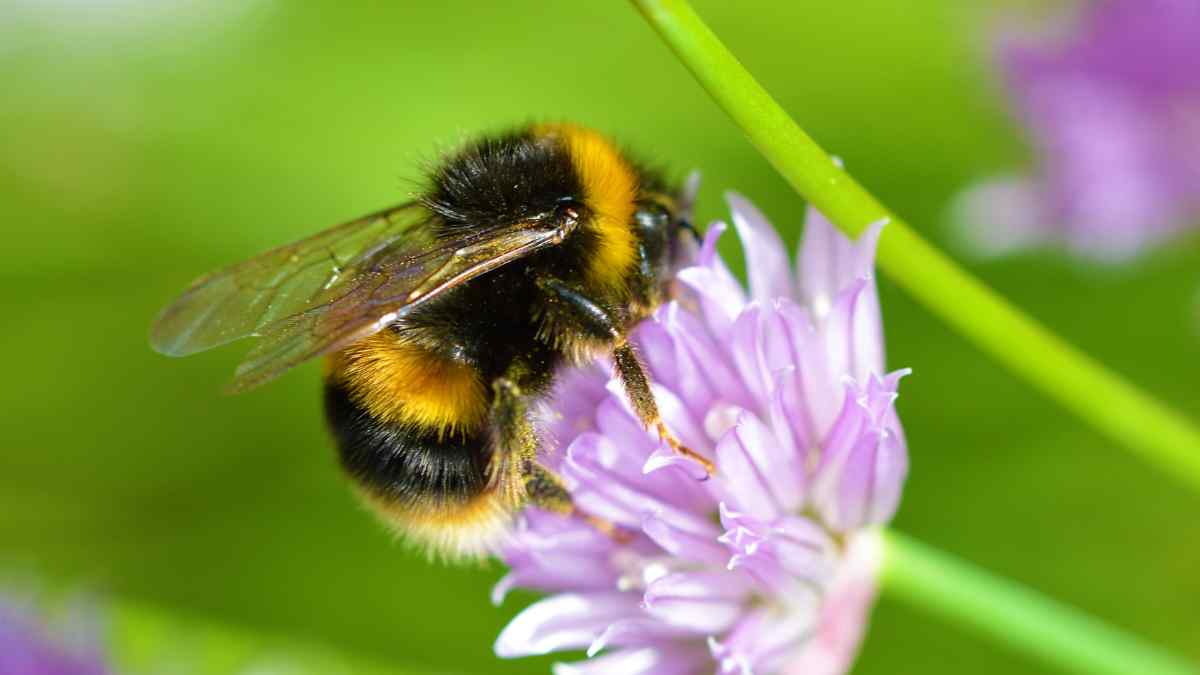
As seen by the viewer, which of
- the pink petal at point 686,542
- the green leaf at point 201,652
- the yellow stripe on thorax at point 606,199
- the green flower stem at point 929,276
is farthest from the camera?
the green leaf at point 201,652

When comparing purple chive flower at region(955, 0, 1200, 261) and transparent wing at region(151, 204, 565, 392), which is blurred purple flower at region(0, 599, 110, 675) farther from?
purple chive flower at region(955, 0, 1200, 261)

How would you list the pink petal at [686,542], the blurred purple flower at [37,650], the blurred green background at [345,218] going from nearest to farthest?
the pink petal at [686,542]
the blurred purple flower at [37,650]
the blurred green background at [345,218]

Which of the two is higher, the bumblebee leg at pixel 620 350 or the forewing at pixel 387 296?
the forewing at pixel 387 296

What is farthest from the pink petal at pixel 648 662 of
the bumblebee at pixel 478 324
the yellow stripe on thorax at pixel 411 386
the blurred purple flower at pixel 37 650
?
the blurred purple flower at pixel 37 650

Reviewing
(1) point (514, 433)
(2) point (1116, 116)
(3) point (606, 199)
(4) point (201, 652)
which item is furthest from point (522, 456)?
(2) point (1116, 116)

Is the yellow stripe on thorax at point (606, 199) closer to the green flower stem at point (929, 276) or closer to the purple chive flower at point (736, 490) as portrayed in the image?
the purple chive flower at point (736, 490)

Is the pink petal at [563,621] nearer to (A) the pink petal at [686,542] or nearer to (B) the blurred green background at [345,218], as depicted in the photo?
(A) the pink petal at [686,542]

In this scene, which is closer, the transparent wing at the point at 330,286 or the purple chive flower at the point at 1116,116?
the transparent wing at the point at 330,286

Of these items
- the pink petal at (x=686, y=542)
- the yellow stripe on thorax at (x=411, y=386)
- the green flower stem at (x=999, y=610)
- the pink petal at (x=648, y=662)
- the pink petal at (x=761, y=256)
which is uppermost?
the yellow stripe on thorax at (x=411, y=386)

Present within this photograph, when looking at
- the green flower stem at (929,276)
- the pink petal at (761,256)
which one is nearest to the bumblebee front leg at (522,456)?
the pink petal at (761,256)
